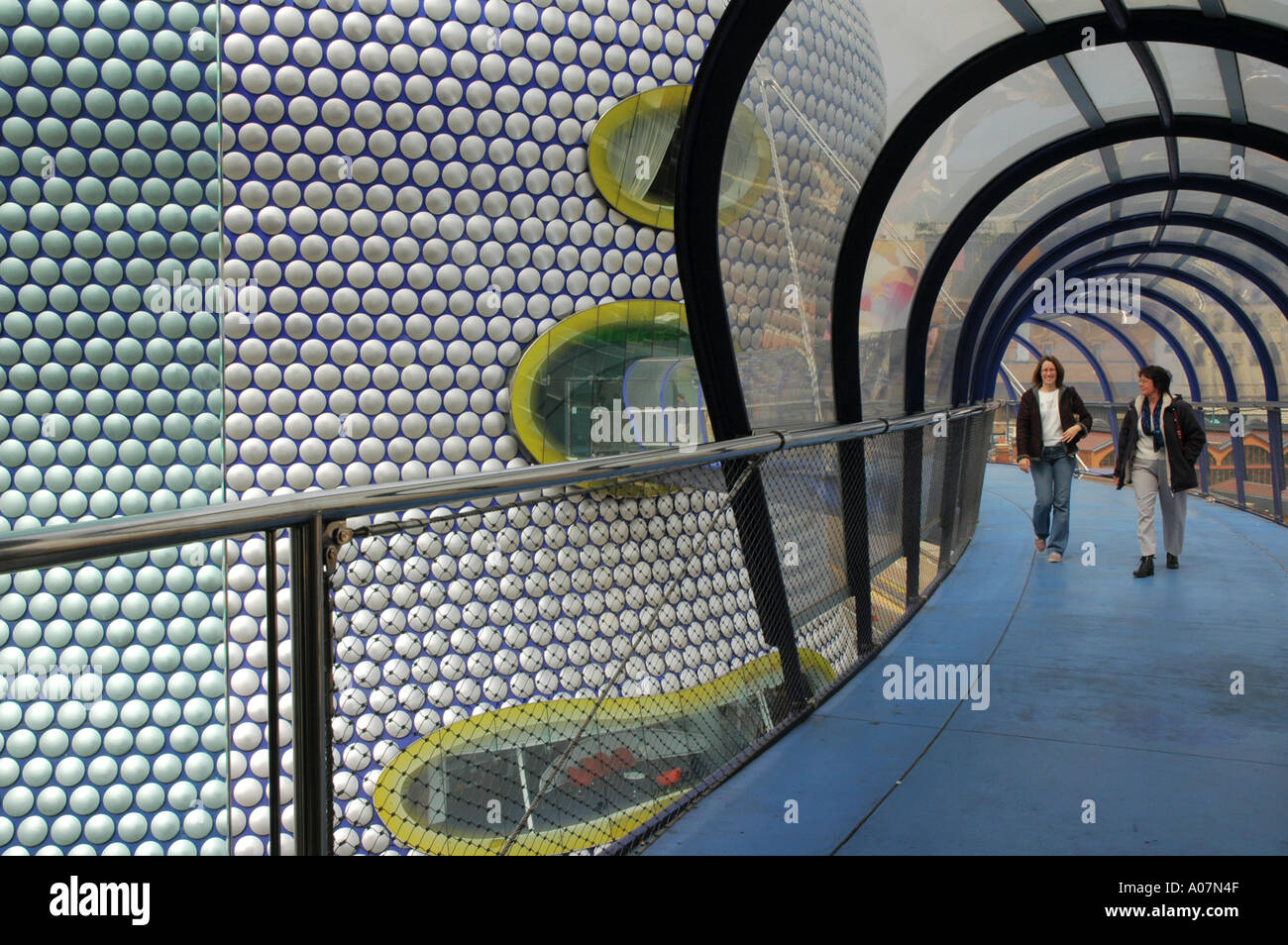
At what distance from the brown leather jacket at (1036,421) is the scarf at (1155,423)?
637 mm

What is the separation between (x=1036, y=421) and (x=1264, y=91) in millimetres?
2338

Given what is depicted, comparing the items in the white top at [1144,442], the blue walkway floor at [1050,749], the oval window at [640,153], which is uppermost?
the oval window at [640,153]

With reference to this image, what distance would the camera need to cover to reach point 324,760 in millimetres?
1480

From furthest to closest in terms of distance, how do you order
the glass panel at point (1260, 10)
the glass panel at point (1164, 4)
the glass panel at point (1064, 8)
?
1. the glass panel at point (1064, 8)
2. the glass panel at point (1164, 4)
3. the glass panel at point (1260, 10)

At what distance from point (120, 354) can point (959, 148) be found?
9.12 metres

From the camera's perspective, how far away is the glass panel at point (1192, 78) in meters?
4.92

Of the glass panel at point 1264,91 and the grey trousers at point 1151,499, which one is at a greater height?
the glass panel at point 1264,91

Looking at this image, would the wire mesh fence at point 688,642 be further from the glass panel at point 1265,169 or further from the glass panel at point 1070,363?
the glass panel at point 1070,363

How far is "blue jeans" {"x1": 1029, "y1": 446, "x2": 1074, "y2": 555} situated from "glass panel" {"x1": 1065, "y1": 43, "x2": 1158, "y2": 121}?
7.00ft

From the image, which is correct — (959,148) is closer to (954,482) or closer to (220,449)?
(954,482)

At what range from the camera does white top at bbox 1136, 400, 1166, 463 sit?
5.77 meters

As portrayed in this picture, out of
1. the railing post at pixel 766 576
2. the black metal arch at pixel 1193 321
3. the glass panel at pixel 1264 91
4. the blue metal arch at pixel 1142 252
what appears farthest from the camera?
the black metal arch at pixel 1193 321

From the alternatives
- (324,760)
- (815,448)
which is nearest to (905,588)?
(815,448)

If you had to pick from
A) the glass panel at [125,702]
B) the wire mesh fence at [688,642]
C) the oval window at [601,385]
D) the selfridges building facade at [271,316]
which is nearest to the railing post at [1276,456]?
Result: the wire mesh fence at [688,642]
